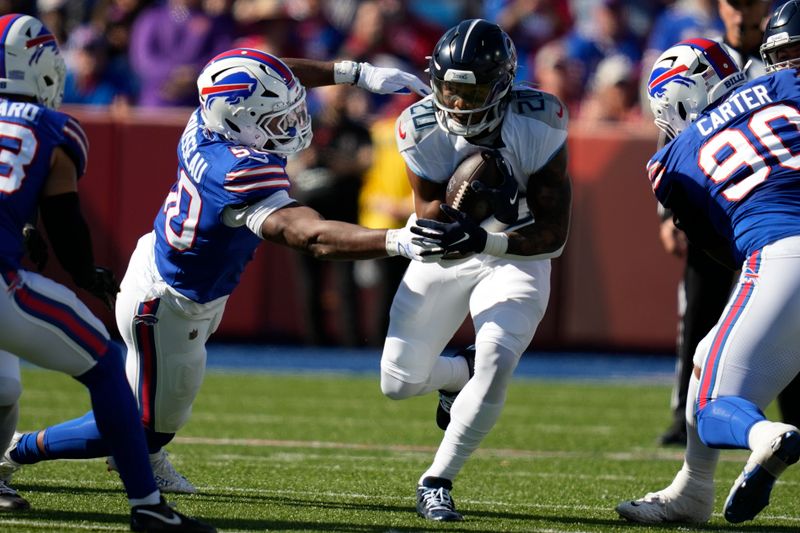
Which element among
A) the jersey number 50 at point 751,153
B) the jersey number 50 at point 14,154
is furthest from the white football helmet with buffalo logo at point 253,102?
the jersey number 50 at point 751,153

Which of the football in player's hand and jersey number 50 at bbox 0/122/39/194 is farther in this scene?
the football in player's hand

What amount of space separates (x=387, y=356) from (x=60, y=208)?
4.35ft

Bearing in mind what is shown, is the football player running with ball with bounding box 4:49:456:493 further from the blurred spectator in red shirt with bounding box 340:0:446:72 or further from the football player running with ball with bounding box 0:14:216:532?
the blurred spectator in red shirt with bounding box 340:0:446:72

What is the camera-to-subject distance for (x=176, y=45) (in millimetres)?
10172

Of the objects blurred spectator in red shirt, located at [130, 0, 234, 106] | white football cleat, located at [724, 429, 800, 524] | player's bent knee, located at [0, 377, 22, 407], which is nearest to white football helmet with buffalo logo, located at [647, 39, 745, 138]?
white football cleat, located at [724, 429, 800, 524]

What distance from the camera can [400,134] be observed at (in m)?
4.40

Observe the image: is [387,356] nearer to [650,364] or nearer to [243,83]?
[243,83]

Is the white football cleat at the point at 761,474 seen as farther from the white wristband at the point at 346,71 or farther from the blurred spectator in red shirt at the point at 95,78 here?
the blurred spectator in red shirt at the point at 95,78

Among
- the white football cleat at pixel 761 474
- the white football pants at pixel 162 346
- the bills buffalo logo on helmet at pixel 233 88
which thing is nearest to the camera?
the white football cleat at pixel 761 474

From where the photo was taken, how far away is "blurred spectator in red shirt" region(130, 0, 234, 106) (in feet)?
33.2

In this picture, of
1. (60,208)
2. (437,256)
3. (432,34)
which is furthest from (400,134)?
(432,34)

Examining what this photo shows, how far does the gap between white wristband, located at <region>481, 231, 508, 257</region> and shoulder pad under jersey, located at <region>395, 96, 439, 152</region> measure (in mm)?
594

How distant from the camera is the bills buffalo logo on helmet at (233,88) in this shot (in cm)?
427

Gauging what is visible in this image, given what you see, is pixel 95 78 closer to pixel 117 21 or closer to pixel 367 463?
pixel 117 21
